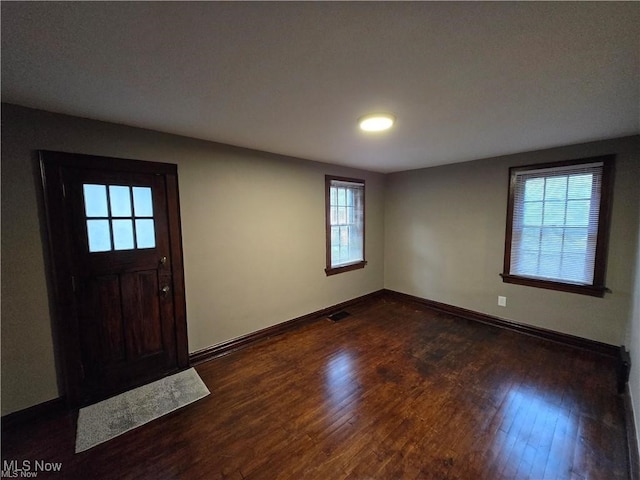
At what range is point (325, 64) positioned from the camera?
1.32 m

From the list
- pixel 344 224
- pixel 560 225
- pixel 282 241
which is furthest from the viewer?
pixel 344 224

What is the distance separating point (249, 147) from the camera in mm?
2877

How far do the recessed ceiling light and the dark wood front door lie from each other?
181cm

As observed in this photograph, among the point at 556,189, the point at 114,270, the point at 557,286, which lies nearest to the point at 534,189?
the point at 556,189

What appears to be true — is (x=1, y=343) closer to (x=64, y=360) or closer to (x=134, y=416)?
(x=64, y=360)

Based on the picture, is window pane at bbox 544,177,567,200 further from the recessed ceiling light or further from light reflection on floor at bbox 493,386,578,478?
the recessed ceiling light

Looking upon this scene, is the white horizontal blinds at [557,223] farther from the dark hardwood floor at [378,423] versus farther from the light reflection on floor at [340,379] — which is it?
the light reflection on floor at [340,379]

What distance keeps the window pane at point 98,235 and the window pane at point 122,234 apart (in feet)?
0.15

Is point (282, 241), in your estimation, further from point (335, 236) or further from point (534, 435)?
point (534, 435)

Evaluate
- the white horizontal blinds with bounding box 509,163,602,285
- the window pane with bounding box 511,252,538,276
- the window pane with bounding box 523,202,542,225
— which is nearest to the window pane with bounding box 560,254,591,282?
the white horizontal blinds with bounding box 509,163,602,285

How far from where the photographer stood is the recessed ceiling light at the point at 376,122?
77.6 inches

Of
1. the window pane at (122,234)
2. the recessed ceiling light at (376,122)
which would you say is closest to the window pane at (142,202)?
the window pane at (122,234)

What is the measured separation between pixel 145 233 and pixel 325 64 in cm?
206

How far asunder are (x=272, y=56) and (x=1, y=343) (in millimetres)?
2620
